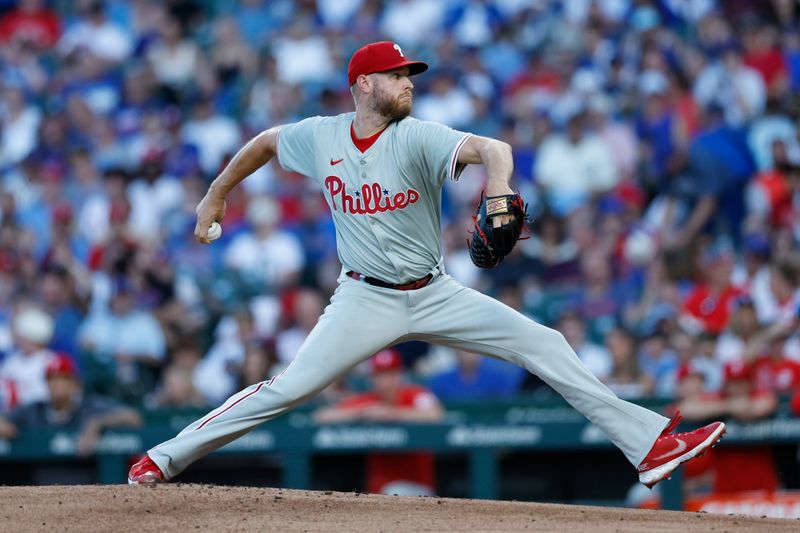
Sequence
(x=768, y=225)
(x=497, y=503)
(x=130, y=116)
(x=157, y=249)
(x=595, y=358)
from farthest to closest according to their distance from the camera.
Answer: (x=130, y=116)
(x=157, y=249)
(x=768, y=225)
(x=595, y=358)
(x=497, y=503)

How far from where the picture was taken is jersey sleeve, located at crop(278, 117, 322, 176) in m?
5.52

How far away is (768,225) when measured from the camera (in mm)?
10414

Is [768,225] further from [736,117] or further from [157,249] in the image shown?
[157,249]

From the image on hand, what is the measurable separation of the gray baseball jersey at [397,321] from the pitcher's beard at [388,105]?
0.15ft

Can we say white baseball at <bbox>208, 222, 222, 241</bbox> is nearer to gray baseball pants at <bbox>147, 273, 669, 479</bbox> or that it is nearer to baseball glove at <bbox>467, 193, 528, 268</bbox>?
gray baseball pants at <bbox>147, 273, 669, 479</bbox>

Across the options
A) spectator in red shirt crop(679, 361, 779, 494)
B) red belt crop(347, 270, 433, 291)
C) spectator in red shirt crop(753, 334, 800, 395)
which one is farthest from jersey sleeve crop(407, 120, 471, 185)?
spectator in red shirt crop(753, 334, 800, 395)

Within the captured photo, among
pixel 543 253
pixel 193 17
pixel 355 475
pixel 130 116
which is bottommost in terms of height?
pixel 355 475

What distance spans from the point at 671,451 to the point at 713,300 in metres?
4.72

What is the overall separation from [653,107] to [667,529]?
23.0ft

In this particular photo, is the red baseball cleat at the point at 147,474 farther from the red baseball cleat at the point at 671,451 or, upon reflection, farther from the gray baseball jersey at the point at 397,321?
the red baseball cleat at the point at 671,451

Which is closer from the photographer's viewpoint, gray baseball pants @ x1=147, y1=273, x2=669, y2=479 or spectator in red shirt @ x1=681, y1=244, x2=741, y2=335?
gray baseball pants @ x1=147, y1=273, x2=669, y2=479

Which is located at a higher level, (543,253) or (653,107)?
(653,107)

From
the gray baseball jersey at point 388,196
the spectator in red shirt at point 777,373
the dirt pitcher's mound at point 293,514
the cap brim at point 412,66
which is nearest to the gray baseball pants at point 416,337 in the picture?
the gray baseball jersey at point 388,196

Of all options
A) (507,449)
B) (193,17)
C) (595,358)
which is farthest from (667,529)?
(193,17)
